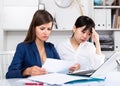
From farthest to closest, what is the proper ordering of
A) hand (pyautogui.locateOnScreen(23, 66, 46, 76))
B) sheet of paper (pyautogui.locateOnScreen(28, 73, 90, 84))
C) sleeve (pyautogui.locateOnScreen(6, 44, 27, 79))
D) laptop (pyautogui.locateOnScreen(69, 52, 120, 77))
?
sleeve (pyautogui.locateOnScreen(6, 44, 27, 79)), hand (pyautogui.locateOnScreen(23, 66, 46, 76)), laptop (pyautogui.locateOnScreen(69, 52, 120, 77)), sheet of paper (pyautogui.locateOnScreen(28, 73, 90, 84))

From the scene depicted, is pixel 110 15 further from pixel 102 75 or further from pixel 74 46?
pixel 102 75

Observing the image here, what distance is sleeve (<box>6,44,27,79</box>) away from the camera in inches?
72.6

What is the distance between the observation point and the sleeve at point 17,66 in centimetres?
184

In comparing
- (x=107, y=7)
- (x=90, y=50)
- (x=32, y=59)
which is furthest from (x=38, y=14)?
(x=107, y=7)

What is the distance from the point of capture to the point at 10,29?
3.67 meters

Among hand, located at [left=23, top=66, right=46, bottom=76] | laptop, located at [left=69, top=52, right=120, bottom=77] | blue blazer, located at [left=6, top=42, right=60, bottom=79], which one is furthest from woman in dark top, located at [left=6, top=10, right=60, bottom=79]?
laptop, located at [left=69, top=52, right=120, bottom=77]

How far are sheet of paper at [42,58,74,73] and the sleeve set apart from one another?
23 cm

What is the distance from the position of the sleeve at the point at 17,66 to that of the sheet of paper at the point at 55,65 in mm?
235

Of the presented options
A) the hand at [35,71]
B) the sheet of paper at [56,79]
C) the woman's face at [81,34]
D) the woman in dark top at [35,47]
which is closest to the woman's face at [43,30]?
the woman in dark top at [35,47]

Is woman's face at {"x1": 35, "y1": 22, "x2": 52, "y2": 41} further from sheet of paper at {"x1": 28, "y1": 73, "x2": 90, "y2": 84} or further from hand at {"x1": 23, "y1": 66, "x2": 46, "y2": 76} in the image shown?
sheet of paper at {"x1": 28, "y1": 73, "x2": 90, "y2": 84}

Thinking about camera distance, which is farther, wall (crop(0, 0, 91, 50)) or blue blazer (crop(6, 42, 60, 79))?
wall (crop(0, 0, 91, 50))

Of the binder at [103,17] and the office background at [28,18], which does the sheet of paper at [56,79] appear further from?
the binder at [103,17]

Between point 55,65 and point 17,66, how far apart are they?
36 centimetres

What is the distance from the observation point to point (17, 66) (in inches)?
75.7
